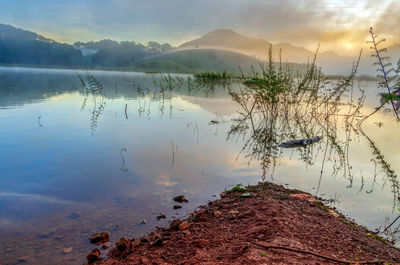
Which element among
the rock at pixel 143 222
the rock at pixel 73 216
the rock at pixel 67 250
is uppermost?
the rock at pixel 73 216

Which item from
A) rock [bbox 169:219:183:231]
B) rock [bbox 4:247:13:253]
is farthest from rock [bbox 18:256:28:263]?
rock [bbox 169:219:183:231]

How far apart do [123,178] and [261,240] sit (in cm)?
283

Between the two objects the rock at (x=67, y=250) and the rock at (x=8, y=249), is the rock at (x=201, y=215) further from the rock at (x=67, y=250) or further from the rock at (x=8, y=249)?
the rock at (x=8, y=249)

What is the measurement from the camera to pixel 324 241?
2.71 metres

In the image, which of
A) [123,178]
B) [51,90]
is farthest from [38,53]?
[123,178]

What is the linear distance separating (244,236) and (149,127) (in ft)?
21.3

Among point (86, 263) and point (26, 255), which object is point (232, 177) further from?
point (26, 255)

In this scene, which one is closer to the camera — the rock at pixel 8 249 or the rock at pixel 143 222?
the rock at pixel 8 249

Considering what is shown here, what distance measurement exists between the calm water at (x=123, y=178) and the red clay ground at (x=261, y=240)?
17.8 inches

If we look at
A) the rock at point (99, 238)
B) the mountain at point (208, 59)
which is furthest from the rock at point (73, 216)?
the mountain at point (208, 59)

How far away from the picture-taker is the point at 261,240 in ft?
8.75

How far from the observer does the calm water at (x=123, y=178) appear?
3248mm

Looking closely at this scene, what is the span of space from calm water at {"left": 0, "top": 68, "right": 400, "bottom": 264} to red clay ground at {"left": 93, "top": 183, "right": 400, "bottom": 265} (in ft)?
1.48

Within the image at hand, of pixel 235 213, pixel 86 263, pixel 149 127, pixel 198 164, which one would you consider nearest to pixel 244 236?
pixel 235 213
